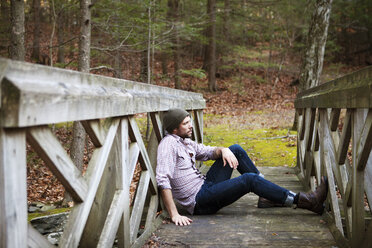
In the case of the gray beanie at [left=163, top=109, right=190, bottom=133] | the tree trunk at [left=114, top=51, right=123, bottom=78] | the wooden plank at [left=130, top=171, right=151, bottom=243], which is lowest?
the wooden plank at [left=130, top=171, right=151, bottom=243]

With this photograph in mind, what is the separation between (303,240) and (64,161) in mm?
2396

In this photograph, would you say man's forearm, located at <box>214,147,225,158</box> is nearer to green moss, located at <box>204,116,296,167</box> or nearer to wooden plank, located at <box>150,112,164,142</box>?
wooden plank, located at <box>150,112,164,142</box>

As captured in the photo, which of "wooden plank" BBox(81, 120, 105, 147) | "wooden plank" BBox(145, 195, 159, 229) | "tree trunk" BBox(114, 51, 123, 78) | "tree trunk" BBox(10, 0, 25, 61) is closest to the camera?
"wooden plank" BBox(81, 120, 105, 147)

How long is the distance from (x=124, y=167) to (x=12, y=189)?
139 centimetres

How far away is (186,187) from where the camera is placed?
4141mm

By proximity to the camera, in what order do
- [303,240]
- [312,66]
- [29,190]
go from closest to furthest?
1. [303,240]
2. [29,190]
3. [312,66]

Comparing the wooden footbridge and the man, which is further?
the man

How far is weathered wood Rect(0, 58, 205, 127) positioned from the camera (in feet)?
4.75

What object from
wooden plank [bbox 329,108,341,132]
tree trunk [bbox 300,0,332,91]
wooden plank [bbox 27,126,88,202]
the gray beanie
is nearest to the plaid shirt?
the gray beanie

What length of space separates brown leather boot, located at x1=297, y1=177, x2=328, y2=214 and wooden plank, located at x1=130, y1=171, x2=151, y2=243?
5.71 ft

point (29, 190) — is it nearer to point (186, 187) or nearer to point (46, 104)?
point (186, 187)

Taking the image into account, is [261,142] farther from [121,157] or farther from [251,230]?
[121,157]

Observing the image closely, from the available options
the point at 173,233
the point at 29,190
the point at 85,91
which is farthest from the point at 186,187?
Result: the point at 29,190

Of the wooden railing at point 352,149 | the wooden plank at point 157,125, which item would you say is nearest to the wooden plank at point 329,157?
the wooden railing at point 352,149
